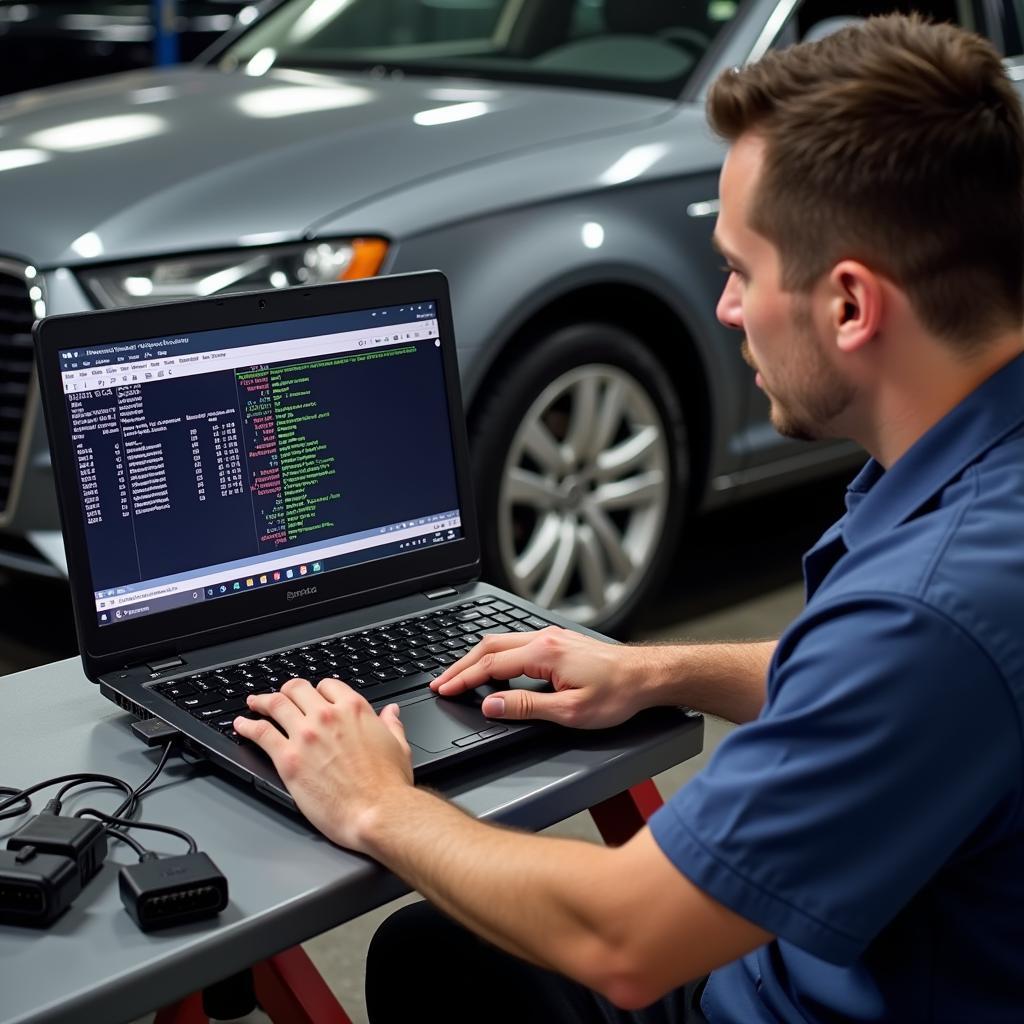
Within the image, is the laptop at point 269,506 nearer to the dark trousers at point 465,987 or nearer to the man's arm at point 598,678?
the man's arm at point 598,678

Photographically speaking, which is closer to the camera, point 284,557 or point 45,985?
point 45,985

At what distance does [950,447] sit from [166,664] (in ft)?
2.57

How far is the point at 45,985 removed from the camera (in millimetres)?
1106

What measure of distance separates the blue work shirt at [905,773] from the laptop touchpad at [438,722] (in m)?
0.33

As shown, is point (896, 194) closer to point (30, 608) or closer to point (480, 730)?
point (480, 730)

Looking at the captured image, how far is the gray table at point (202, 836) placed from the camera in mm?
1128

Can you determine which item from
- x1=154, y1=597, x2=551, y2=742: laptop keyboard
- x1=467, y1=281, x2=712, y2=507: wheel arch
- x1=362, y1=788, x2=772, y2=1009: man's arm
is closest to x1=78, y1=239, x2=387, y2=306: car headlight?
x1=467, y1=281, x2=712, y2=507: wheel arch

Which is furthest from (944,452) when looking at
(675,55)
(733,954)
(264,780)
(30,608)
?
(30,608)

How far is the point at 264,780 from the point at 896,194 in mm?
686

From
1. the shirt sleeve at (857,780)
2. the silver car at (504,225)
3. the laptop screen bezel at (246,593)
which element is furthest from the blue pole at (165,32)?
the shirt sleeve at (857,780)

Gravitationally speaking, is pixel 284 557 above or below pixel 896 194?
below

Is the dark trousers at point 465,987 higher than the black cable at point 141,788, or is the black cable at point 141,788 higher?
the black cable at point 141,788

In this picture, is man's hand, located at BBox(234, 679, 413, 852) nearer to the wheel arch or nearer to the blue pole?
the wheel arch

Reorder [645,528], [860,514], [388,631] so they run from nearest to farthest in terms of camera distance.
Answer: [860,514] → [388,631] → [645,528]
